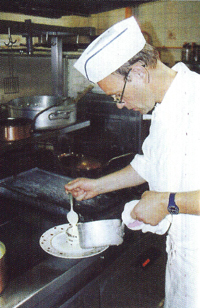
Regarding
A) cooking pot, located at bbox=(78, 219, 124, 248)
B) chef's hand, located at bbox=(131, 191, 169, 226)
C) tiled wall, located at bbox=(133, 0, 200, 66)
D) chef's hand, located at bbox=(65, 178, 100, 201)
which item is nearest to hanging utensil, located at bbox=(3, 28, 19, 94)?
chef's hand, located at bbox=(65, 178, 100, 201)

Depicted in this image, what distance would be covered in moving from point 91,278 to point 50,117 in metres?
0.84

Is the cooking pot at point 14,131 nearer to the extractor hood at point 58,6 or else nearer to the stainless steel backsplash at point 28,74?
the extractor hood at point 58,6

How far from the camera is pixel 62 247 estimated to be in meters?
1.25

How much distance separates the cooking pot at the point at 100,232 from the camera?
118cm

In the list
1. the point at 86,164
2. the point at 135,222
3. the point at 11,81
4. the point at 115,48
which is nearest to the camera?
the point at 115,48

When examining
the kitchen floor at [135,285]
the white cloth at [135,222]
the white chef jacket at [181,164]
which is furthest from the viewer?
the kitchen floor at [135,285]

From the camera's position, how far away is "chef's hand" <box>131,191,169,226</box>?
3.35ft

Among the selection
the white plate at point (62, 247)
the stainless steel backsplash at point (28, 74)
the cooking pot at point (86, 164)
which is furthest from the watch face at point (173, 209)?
the stainless steel backsplash at point (28, 74)

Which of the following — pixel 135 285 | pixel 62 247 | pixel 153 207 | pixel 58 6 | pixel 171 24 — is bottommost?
pixel 135 285

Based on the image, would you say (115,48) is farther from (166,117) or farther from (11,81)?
(11,81)

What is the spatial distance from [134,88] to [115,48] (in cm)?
17

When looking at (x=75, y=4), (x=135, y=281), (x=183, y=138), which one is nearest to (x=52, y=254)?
(x=135, y=281)

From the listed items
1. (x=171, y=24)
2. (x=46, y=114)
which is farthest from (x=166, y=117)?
(x=171, y=24)

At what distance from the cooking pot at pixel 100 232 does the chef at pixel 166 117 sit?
10 cm
